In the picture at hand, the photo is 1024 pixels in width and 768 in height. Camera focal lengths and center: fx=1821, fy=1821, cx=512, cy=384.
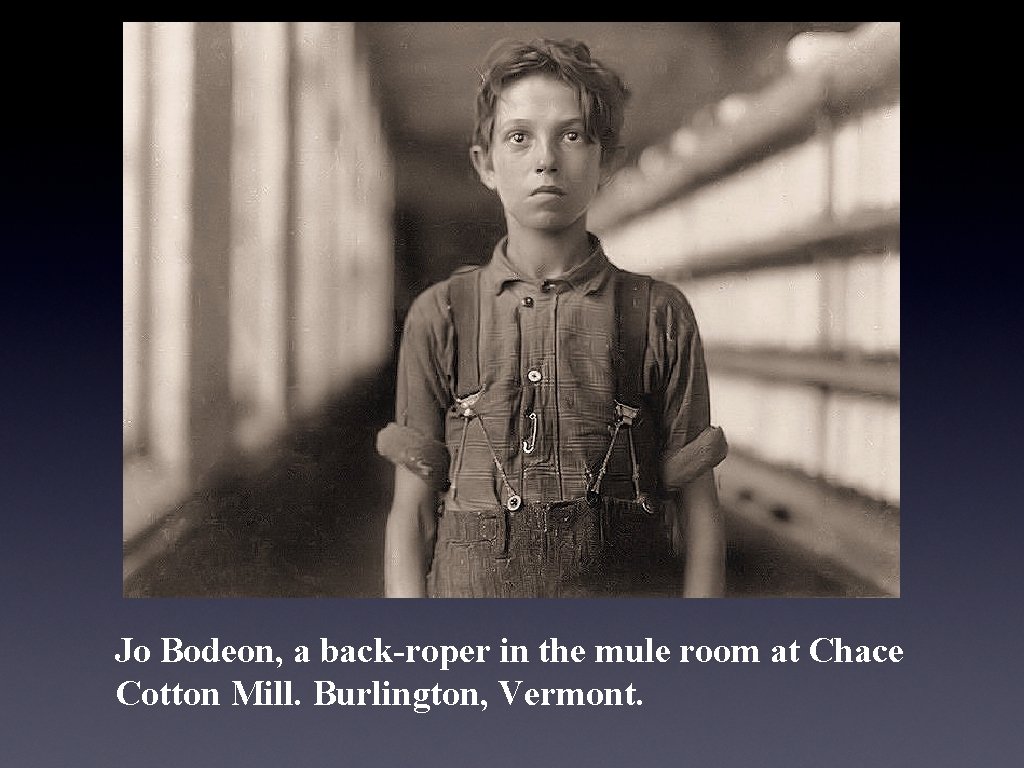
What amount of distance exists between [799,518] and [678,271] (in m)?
0.63

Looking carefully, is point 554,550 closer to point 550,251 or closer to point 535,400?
point 535,400

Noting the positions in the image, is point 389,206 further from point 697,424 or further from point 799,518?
point 799,518

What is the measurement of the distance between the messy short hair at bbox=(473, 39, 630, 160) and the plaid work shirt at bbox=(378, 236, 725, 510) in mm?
261

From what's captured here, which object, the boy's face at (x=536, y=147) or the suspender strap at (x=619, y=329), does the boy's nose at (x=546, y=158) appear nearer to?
the boy's face at (x=536, y=147)

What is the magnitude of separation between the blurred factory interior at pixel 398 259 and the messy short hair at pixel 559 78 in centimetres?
3

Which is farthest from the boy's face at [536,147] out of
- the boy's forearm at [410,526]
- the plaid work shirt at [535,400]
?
the boy's forearm at [410,526]

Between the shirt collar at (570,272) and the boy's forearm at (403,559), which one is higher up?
the shirt collar at (570,272)

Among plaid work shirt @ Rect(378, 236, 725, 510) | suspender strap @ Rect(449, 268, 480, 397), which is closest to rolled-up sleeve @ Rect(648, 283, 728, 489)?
plaid work shirt @ Rect(378, 236, 725, 510)

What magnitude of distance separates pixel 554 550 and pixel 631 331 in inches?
20.8

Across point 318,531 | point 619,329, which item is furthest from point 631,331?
point 318,531

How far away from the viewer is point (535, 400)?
413cm

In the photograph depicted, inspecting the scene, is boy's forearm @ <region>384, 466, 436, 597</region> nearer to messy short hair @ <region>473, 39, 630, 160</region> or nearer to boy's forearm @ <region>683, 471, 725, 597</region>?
boy's forearm @ <region>683, 471, 725, 597</region>

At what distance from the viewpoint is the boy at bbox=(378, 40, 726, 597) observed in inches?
162

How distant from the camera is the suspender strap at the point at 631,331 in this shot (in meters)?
4.15
